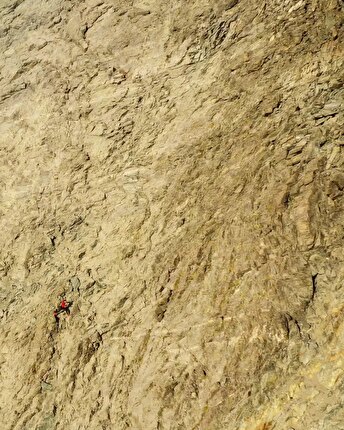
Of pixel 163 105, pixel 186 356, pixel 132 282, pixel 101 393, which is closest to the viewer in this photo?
pixel 186 356

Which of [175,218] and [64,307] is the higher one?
[175,218]

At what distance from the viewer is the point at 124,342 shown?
37.0 feet

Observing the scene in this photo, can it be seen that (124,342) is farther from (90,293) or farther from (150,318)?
(90,293)

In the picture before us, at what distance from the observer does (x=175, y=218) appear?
12.0m

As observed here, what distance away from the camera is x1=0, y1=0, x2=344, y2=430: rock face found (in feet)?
31.5

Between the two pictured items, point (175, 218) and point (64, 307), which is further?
point (64, 307)

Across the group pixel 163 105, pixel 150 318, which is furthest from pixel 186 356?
pixel 163 105

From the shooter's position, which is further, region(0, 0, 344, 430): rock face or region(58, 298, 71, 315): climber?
region(58, 298, 71, 315): climber

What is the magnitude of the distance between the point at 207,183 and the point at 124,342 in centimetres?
486

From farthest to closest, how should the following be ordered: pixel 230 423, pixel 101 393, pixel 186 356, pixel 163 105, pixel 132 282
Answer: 1. pixel 163 105
2. pixel 132 282
3. pixel 101 393
4. pixel 186 356
5. pixel 230 423

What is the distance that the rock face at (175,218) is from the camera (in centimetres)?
959

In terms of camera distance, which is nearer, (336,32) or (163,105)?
(336,32)

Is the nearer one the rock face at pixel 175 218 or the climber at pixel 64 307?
the rock face at pixel 175 218

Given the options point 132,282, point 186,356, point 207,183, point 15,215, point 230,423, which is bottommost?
point 230,423
